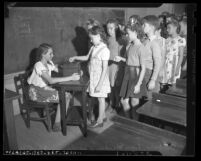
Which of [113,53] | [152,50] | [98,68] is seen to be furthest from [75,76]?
[152,50]

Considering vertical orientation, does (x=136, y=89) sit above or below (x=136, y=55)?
below

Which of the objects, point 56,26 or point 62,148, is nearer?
point 62,148

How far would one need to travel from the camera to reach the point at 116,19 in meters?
1.70

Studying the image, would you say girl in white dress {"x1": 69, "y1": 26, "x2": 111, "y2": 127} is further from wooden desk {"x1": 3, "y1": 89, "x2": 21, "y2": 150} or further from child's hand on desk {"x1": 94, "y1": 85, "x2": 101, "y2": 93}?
wooden desk {"x1": 3, "y1": 89, "x2": 21, "y2": 150}

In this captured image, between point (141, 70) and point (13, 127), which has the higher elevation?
point (141, 70)

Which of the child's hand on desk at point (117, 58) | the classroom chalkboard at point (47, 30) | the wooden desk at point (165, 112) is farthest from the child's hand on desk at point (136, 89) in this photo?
the classroom chalkboard at point (47, 30)

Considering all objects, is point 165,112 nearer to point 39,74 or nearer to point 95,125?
point 95,125

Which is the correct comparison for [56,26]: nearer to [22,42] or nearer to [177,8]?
[22,42]

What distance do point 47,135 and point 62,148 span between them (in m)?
0.14

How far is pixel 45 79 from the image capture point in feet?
5.71

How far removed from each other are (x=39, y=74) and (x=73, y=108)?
12.8 inches

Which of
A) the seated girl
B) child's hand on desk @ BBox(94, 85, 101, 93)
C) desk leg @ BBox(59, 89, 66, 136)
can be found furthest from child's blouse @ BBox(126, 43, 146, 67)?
desk leg @ BBox(59, 89, 66, 136)

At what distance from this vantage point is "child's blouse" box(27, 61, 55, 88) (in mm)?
1717
